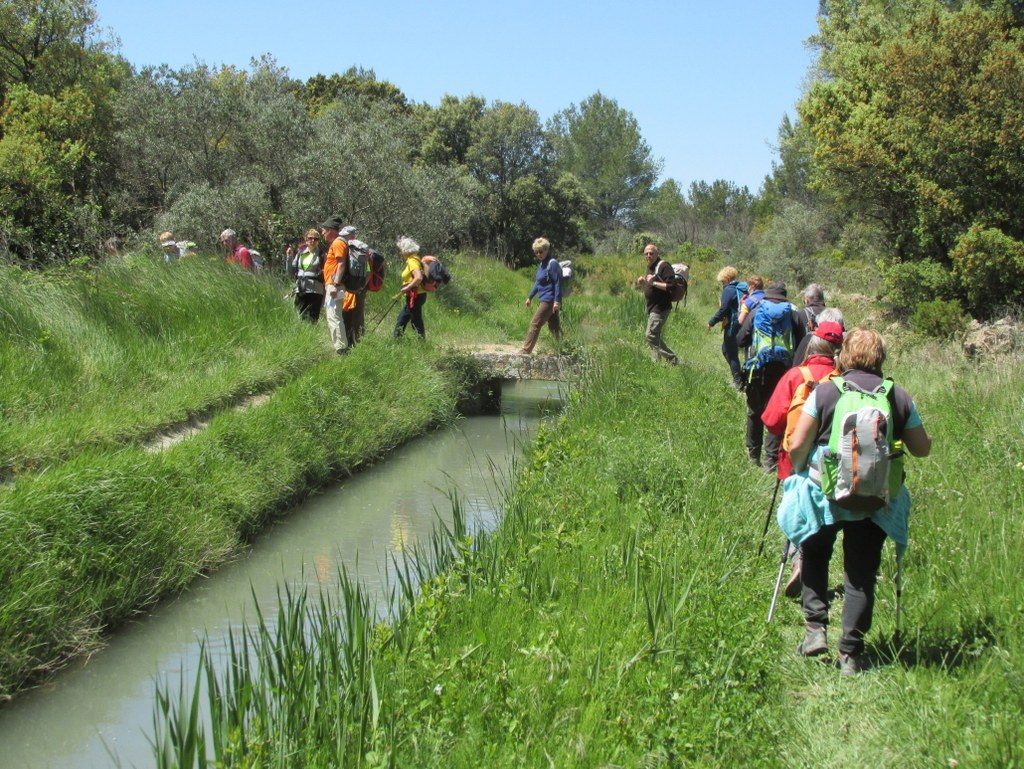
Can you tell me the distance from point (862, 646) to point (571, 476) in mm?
3306

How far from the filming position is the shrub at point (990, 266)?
18.2 metres

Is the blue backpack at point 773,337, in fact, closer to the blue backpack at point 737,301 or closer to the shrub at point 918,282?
the blue backpack at point 737,301

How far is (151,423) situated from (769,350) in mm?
5342

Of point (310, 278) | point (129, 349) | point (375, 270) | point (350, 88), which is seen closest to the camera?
point (129, 349)

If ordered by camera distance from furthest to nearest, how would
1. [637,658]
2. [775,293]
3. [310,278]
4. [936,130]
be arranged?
[936,130]
[310,278]
[775,293]
[637,658]

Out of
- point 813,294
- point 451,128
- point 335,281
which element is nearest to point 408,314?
point 335,281

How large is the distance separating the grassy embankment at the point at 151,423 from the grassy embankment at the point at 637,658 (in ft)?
5.11

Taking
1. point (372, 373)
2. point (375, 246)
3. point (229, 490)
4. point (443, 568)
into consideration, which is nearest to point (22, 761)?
point (443, 568)

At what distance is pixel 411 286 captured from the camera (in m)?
14.5

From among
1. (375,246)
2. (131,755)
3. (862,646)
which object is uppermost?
(375,246)

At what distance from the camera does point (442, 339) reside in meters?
17.4

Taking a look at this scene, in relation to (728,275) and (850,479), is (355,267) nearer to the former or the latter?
(728,275)

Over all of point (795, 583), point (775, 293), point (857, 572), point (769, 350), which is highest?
point (775, 293)

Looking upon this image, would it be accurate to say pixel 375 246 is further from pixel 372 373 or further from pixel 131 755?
pixel 131 755
